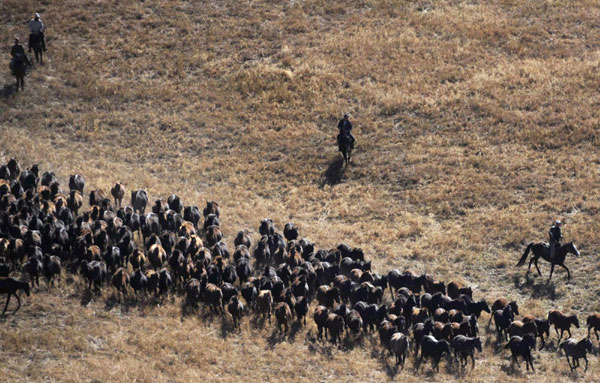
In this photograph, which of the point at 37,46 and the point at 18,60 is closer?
the point at 18,60

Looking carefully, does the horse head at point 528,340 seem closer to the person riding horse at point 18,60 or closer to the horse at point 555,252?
the horse at point 555,252

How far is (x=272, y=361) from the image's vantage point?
899 inches

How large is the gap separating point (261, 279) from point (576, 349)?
9.95 metres

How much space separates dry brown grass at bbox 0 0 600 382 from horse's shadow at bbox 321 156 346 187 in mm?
115

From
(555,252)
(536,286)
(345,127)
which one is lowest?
(536,286)

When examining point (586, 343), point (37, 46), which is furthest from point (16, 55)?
point (586, 343)

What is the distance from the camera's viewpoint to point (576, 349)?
23.2 meters

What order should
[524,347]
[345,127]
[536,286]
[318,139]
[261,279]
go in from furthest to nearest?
[318,139] → [345,127] → [536,286] → [261,279] → [524,347]

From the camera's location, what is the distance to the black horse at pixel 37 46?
4403 centimetres

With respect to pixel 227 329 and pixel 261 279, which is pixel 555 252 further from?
pixel 227 329

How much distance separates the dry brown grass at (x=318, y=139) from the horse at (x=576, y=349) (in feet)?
1.51

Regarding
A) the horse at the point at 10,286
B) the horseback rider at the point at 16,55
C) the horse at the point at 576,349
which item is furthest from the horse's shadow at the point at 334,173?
the horseback rider at the point at 16,55

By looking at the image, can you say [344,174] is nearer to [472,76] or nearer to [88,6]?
[472,76]

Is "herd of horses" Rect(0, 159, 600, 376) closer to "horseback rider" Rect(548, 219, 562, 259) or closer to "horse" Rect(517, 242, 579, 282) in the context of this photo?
"horse" Rect(517, 242, 579, 282)
